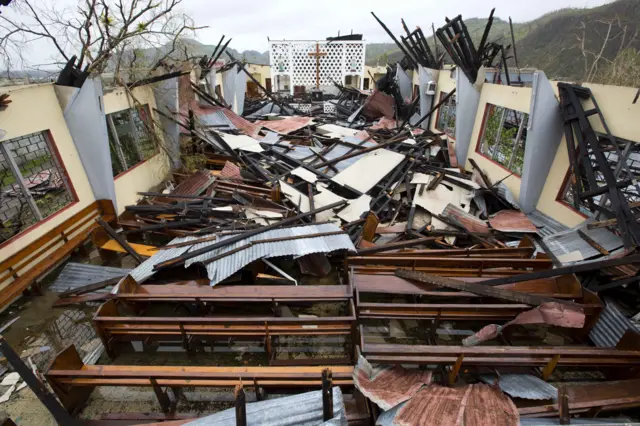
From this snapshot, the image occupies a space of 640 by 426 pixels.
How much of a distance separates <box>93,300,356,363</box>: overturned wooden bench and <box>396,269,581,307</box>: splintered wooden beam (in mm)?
1440

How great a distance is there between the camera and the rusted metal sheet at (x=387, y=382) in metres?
3.05

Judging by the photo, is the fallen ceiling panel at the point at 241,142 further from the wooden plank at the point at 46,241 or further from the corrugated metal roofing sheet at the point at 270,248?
the corrugated metal roofing sheet at the point at 270,248

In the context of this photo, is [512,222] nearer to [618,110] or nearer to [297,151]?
[618,110]

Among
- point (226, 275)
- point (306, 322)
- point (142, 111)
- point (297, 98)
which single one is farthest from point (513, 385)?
point (297, 98)

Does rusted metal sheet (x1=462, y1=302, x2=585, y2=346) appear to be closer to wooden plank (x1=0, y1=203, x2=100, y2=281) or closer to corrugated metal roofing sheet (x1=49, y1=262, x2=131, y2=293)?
corrugated metal roofing sheet (x1=49, y1=262, x2=131, y2=293)

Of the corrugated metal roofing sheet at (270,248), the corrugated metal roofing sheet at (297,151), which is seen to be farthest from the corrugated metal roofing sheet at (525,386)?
the corrugated metal roofing sheet at (297,151)

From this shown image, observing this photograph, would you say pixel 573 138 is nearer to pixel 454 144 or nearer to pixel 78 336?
pixel 454 144

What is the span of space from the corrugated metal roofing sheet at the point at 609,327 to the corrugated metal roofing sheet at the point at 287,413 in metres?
4.40

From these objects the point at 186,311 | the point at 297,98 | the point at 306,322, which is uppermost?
the point at 297,98

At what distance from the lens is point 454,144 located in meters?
11.4

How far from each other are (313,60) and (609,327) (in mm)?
23385

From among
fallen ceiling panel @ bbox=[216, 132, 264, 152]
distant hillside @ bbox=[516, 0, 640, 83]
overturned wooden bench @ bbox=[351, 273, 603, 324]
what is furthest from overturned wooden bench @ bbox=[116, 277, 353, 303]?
distant hillside @ bbox=[516, 0, 640, 83]

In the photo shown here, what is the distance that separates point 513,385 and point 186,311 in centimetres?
519

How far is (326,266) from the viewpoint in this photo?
20.3 feet
